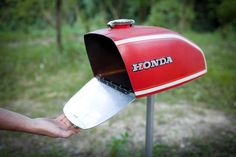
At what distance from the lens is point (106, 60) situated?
187cm

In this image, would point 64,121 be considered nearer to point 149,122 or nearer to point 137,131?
point 149,122

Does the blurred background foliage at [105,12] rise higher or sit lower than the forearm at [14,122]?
lower

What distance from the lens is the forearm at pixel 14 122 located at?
4.74 feet

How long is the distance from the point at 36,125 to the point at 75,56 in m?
4.05

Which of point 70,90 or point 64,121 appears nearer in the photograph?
point 64,121

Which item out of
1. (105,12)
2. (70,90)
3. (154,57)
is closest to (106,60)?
(154,57)

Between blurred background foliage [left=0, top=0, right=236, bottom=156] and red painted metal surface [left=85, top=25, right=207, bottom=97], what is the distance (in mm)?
1059

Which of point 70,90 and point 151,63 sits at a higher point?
point 151,63

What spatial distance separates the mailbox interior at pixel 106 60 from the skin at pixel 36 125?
0.39 m

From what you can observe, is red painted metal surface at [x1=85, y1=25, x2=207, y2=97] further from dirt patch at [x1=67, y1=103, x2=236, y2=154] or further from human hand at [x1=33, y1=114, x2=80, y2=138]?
dirt patch at [x1=67, y1=103, x2=236, y2=154]

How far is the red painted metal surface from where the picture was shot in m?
1.44

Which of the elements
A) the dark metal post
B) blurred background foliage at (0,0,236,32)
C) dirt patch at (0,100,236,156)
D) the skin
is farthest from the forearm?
blurred background foliage at (0,0,236,32)

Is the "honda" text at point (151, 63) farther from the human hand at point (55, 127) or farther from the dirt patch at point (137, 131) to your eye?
the dirt patch at point (137, 131)

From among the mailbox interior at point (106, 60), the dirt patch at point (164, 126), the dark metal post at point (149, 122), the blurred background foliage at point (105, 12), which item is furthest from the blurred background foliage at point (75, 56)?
the mailbox interior at point (106, 60)
